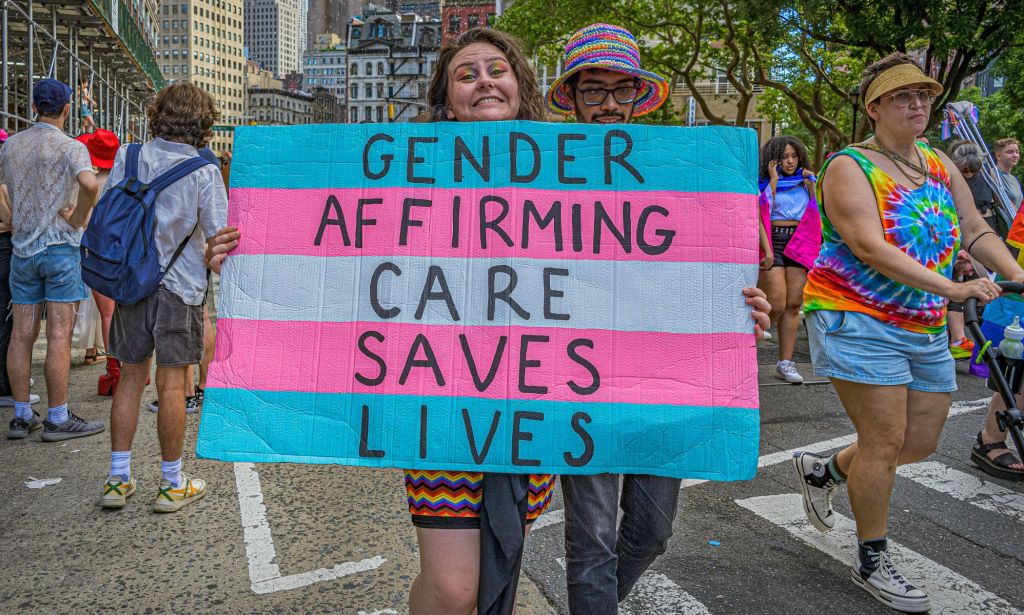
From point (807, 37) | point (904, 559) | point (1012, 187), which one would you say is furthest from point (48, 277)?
point (807, 37)

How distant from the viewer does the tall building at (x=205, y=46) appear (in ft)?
470

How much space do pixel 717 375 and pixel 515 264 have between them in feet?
1.99

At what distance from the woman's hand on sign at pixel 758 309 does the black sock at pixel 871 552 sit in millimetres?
1459

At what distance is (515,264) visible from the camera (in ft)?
6.98

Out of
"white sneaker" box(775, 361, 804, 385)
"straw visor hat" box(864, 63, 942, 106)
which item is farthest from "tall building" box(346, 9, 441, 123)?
"straw visor hat" box(864, 63, 942, 106)

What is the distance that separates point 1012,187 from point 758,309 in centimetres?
744

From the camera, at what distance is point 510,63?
2.40m

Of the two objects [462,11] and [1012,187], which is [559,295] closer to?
[1012,187]

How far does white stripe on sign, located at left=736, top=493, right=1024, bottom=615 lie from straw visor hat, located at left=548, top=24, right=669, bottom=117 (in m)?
2.03

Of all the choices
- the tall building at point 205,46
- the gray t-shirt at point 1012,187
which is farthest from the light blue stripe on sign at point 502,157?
the tall building at point 205,46

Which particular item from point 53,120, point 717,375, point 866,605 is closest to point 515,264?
point 717,375

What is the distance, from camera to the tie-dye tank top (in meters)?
3.00

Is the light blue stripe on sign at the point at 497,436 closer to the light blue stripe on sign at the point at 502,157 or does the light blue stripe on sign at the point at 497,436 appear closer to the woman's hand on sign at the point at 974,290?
the light blue stripe on sign at the point at 502,157

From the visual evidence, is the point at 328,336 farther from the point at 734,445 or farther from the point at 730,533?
the point at 730,533
